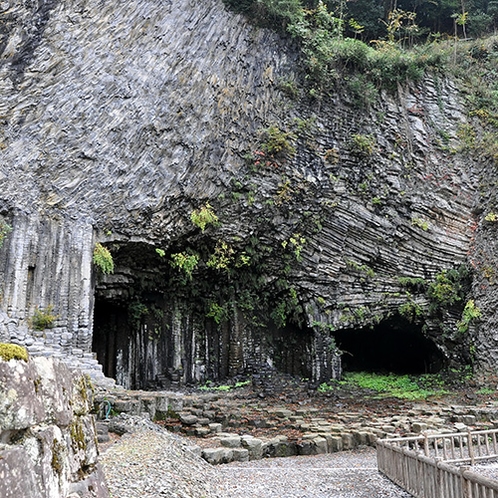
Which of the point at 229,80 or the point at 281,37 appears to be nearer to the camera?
the point at 229,80

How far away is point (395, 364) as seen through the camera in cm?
2439

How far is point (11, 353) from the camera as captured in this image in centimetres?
241

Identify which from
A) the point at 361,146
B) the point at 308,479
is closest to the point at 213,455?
the point at 308,479

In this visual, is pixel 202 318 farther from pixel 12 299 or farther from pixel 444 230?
pixel 444 230

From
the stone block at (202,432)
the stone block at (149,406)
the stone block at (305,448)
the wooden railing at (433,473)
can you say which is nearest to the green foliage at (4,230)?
the stone block at (149,406)

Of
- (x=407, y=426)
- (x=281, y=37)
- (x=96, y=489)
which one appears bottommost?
(x=407, y=426)

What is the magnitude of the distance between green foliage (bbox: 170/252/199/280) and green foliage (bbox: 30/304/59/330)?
5.17 metres

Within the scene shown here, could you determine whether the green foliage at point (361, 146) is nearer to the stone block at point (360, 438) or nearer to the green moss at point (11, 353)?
the stone block at point (360, 438)

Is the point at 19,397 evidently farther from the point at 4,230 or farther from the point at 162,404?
the point at 4,230

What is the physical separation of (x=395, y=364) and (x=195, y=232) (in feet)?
42.0

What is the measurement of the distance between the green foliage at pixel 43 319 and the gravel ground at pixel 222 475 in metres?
6.37

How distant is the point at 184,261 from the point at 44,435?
1594cm

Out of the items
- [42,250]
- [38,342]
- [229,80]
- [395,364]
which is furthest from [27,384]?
[395,364]

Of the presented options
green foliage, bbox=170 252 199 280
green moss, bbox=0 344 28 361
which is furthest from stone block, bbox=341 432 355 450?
green foliage, bbox=170 252 199 280
